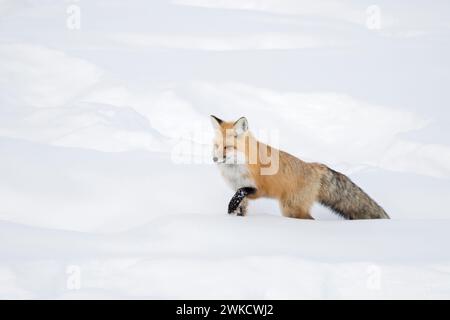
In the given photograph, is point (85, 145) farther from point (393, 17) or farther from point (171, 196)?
point (393, 17)

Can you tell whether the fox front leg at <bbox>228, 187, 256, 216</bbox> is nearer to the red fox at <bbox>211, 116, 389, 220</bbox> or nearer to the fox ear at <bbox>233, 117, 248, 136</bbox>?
the red fox at <bbox>211, 116, 389, 220</bbox>

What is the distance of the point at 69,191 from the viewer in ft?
15.6

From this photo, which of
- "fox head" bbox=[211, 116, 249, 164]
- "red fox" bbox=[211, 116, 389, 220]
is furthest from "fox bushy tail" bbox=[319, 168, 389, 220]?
"fox head" bbox=[211, 116, 249, 164]

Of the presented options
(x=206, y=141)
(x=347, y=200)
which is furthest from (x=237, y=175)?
(x=206, y=141)

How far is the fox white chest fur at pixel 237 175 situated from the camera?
4.40m

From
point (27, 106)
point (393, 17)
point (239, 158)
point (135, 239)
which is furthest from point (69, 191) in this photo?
point (393, 17)

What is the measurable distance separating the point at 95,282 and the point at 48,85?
7212 mm

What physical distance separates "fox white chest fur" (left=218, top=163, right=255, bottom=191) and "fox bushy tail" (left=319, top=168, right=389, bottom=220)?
0.73 meters

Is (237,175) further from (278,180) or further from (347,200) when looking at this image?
(347,200)

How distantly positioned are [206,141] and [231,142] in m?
3.36

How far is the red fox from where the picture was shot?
4375 mm

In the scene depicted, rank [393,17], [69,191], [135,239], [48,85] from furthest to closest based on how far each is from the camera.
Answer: [393,17]
[48,85]
[69,191]
[135,239]

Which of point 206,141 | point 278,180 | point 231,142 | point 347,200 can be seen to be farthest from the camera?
point 206,141

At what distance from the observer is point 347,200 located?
474 cm
